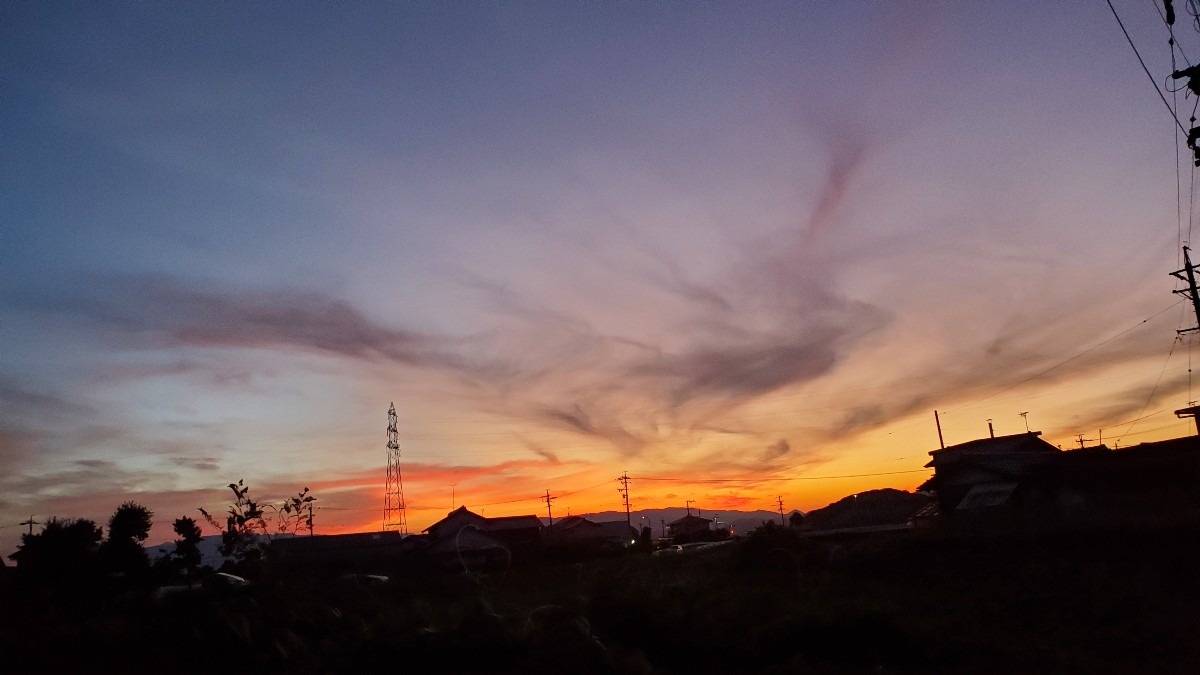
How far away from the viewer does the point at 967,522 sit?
1227 inches

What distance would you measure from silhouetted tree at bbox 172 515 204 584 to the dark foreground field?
1.42 meters

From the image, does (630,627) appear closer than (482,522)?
Yes

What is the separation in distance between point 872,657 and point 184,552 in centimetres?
1417

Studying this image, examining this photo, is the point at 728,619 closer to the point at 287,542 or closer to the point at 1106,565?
the point at 1106,565

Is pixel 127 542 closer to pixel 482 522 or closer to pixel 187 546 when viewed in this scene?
pixel 187 546

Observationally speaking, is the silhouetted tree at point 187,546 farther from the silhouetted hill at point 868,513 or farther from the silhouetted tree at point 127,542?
the silhouetted hill at point 868,513

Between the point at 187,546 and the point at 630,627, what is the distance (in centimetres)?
980

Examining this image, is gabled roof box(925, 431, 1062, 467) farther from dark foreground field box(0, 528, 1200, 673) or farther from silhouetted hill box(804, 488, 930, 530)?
dark foreground field box(0, 528, 1200, 673)

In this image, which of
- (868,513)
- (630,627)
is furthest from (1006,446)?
(630,627)

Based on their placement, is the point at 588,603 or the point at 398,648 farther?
the point at 588,603

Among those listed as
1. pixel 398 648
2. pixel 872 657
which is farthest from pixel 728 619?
pixel 398 648

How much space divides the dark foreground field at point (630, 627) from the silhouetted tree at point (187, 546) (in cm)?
142

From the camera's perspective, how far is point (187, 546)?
17281 millimetres

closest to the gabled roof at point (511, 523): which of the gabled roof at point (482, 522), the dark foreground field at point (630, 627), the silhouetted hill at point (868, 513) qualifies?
the gabled roof at point (482, 522)
